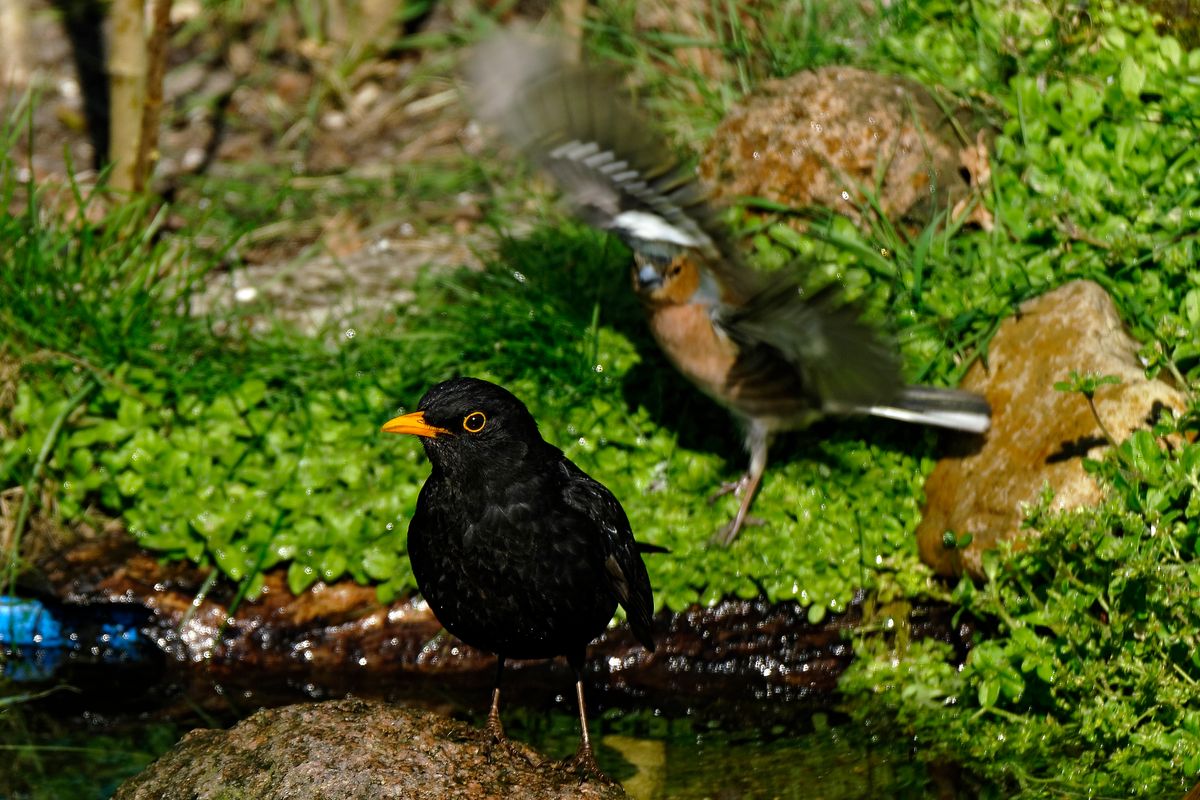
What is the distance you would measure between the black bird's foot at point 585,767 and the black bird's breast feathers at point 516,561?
352mm

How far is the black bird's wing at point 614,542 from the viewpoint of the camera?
4746mm

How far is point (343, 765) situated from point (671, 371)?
2.93 m

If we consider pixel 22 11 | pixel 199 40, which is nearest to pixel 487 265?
pixel 199 40

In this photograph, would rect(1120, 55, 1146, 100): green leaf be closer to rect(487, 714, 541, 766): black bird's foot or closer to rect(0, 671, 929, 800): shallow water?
rect(0, 671, 929, 800): shallow water

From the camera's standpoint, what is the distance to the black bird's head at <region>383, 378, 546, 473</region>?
457 cm

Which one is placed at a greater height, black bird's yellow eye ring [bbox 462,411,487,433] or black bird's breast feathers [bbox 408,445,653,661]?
black bird's yellow eye ring [bbox 462,411,487,433]

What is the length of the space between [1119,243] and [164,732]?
446 centimetres

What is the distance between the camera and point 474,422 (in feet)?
15.1

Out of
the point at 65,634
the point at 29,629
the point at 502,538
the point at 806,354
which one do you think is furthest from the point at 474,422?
the point at 29,629

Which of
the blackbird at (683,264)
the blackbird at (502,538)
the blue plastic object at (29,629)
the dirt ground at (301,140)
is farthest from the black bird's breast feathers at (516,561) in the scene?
the dirt ground at (301,140)

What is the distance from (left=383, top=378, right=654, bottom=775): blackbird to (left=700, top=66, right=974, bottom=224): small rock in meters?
2.68

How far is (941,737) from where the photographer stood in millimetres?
5340

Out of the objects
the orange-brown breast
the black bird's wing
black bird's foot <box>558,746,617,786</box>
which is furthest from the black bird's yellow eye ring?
the orange-brown breast

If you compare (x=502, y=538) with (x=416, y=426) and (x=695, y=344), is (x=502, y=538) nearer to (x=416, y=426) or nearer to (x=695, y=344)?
(x=416, y=426)
